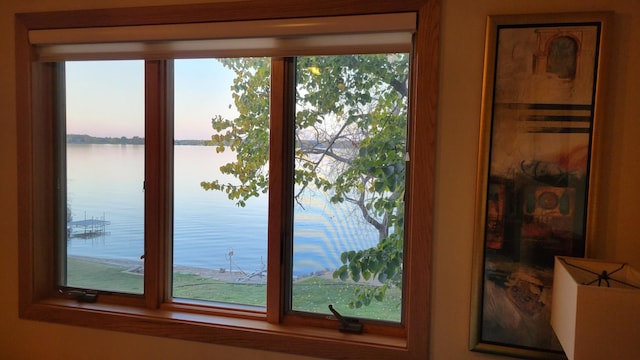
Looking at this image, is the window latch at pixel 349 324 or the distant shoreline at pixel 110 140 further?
the distant shoreline at pixel 110 140

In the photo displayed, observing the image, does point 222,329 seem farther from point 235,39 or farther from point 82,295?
point 235,39

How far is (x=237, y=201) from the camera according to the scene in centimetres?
171

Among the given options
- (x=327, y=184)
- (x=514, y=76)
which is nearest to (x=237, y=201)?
(x=327, y=184)

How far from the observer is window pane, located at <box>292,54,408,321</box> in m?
1.54

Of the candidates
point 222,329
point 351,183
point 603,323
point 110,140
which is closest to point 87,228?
point 110,140

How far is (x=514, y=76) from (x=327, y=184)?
77cm

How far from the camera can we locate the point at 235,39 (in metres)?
1.53

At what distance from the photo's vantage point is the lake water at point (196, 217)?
162 cm

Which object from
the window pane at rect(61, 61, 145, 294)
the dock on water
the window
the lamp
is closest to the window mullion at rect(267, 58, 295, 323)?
the window

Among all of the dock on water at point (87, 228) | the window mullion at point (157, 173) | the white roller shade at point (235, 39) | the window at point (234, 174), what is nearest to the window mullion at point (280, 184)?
the window at point (234, 174)

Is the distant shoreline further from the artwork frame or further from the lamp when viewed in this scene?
the lamp

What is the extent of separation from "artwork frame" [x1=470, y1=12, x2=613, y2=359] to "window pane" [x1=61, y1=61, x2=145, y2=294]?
144 centimetres

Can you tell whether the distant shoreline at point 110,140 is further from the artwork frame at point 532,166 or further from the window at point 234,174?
the artwork frame at point 532,166

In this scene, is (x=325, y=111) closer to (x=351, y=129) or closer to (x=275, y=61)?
(x=351, y=129)
